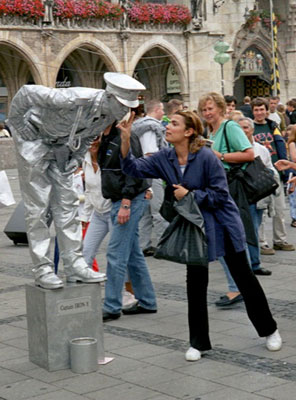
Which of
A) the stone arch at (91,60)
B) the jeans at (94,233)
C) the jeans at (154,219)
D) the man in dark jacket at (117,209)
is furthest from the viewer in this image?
the stone arch at (91,60)

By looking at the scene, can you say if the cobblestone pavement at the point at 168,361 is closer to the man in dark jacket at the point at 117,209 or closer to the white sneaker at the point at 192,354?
the white sneaker at the point at 192,354

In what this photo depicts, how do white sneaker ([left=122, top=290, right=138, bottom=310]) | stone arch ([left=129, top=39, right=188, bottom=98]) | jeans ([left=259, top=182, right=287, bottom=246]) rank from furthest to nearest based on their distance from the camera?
stone arch ([left=129, top=39, right=188, bottom=98]), jeans ([left=259, top=182, right=287, bottom=246]), white sneaker ([left=122, top=290, right=138, bottom=310])

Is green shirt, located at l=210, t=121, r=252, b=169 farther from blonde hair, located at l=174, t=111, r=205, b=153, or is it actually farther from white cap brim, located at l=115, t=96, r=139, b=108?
white cap brim, located at l=115, t=96, r=139, b=108

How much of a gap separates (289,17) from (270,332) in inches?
1533

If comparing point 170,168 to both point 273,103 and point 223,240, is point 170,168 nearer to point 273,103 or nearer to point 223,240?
point 223,240

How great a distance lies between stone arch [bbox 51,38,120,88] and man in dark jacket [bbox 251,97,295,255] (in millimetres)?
24339

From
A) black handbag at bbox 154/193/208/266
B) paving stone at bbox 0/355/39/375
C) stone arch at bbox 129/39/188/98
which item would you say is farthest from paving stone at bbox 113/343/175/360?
stone arch at bbox 129/39/188/98

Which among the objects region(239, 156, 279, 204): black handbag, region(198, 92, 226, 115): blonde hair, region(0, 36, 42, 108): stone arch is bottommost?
region(239, 156, 279, 204): black handbag

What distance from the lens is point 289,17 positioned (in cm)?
4356

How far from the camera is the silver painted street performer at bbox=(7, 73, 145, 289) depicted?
236 inches

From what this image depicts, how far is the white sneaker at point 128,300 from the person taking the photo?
775cm

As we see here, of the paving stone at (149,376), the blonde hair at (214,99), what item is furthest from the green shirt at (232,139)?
the paving stone at (149,376)

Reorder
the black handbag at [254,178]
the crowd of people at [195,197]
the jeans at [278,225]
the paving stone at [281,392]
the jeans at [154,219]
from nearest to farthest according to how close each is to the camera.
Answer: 1. the paving stone at [281,392]
2. the crowd of people at [195,197]
3. the black handbag at [254,178]
4. the jeans at [278,225]
5. the jeans at [154,219]

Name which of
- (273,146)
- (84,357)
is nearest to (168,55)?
(273,146)
